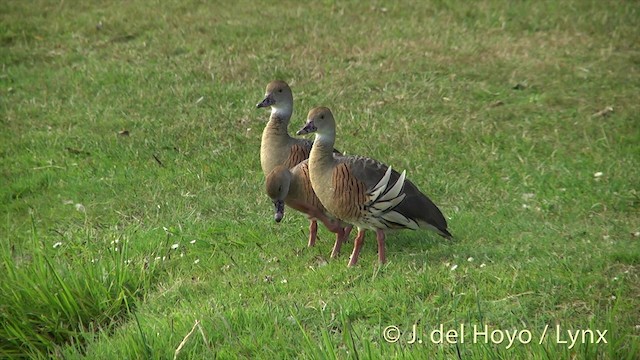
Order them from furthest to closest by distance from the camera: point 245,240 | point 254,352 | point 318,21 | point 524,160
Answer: point 318,21, point 524,160, point 245,240, point 254,352

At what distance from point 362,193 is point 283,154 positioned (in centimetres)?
116

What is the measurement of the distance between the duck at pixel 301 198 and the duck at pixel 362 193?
0.20 m

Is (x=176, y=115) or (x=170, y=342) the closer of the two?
(x=170, y=342)

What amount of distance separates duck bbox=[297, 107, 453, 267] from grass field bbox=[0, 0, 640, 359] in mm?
285

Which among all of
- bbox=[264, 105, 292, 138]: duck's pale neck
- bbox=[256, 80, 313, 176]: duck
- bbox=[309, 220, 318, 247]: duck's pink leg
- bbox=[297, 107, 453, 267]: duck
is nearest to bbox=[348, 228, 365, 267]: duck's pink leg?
bbox=[297, 107, 453, 267]: duck

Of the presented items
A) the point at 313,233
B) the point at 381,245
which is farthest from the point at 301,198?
the point at 381,245

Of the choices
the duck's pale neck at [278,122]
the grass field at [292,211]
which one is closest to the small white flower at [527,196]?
the grass field at [292,211]

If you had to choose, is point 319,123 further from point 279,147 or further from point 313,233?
point 313,233

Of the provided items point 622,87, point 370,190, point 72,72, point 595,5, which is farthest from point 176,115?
point 595,5

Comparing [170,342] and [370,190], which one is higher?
[370,190]

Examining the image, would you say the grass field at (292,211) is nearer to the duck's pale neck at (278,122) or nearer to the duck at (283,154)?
the duck at (283,154)

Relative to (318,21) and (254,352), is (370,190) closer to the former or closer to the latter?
(254,352)

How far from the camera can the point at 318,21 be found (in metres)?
12.2

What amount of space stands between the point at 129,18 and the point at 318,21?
2535 millimetres
